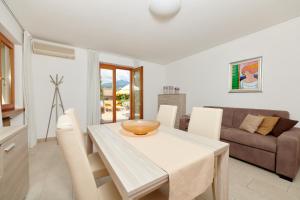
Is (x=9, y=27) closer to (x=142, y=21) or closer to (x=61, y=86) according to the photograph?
(x=61, y=86)

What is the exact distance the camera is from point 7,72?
232cm

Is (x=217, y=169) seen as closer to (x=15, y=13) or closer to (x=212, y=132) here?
(x=212, y=132)

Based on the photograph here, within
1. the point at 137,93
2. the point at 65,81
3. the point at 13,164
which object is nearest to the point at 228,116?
the point at 137,93

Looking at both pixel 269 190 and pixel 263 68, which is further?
pixel 263 68

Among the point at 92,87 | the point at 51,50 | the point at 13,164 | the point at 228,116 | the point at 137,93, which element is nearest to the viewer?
the point at 13,164

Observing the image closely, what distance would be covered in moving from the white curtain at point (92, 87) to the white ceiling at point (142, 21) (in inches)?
14.0

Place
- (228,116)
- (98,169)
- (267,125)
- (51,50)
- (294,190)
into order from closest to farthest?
1. (98,169)
2. (294,190)
3. (267,125)
4. (228,116)
5. (51,50)

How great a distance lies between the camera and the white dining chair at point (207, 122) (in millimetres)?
1374

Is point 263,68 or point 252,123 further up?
point 263,68

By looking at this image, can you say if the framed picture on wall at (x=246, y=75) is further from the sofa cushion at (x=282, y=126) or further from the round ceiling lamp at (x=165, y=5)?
the round ceiling lamp at (x=165, y=5)

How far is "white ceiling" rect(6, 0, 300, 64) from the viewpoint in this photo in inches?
72.4

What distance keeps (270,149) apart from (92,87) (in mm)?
3735

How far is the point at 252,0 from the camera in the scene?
1.75 metres

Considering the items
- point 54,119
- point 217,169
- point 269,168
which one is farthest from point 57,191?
point 269,168
